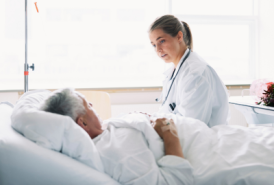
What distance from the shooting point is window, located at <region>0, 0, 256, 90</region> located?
276 centimetres

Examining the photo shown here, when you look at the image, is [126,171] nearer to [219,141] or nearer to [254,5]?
[219,141]

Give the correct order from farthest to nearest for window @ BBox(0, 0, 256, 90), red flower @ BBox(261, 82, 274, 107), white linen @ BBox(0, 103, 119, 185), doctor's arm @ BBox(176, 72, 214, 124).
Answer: window @ BBox(0, 0, 256, 90) < red flower @ BBox(261, 82, 274, 107) < doctor's arm @ BBox(176, 72, 214, 124) < white linen @ BBox(0, 103, 119, 185)

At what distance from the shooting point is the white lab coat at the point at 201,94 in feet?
4.51

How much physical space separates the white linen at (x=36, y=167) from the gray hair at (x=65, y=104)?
0.22 meters

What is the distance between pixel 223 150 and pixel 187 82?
23.9 inches

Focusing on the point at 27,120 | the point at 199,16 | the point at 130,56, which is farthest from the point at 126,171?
the point at 199,16

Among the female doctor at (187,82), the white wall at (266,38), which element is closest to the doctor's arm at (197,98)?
the female doctor at (187,82)

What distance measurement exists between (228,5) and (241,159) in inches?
118

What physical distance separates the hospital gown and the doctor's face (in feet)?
3.05

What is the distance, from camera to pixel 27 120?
2.62 ft

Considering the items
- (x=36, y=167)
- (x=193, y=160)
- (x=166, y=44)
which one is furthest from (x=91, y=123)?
(x=166, y=44)

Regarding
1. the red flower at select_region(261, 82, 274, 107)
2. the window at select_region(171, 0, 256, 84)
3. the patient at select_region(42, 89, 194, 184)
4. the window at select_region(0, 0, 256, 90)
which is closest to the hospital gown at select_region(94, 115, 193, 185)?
the patient at select_region(42, 89, 194, 184)

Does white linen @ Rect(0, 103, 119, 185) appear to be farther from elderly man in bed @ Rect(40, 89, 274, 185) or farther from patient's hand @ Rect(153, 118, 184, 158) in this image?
patient's hand @ Rect(153, 118, 184, 158)

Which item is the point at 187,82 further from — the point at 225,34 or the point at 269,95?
the point at 225,34
